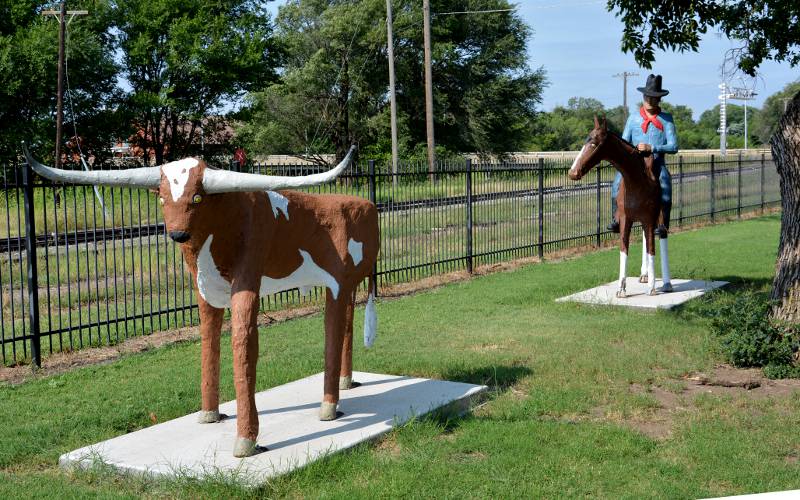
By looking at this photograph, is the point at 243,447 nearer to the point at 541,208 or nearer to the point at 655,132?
the point at 655,132

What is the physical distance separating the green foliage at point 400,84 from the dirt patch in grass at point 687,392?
36.5m

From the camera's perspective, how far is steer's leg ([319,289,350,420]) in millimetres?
5918

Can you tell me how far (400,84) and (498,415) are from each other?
1627 inches

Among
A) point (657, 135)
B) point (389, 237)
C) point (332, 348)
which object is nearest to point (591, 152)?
point (657, 135)

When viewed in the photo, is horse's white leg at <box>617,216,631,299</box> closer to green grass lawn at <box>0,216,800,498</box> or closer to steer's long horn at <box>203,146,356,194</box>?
green grass lawn at <box>0,216,800,498</box>

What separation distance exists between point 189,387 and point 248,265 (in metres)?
2.45

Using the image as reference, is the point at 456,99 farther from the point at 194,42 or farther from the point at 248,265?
the point at 248,265

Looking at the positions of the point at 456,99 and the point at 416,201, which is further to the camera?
the point at 456,99

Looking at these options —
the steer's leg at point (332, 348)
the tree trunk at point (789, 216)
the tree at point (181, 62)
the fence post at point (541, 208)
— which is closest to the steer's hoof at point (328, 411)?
the steer's leg at point (332, 348)

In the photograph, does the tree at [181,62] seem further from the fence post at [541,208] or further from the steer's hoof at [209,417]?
the steer's hoof at [209,417]

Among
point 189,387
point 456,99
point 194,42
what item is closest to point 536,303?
point 189,387

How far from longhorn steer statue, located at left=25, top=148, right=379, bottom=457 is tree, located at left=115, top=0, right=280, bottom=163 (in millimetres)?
25248

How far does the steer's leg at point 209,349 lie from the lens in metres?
5.75

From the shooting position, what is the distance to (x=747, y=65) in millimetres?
10430
